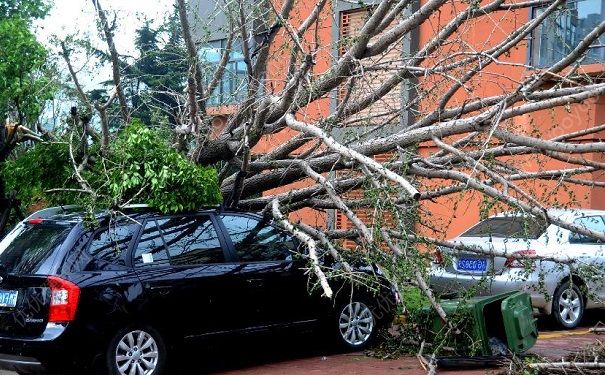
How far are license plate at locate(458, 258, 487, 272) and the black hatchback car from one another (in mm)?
2082

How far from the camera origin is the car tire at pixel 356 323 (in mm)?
9047

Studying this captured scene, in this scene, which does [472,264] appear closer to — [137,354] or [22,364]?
[137,354]

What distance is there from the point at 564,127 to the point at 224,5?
7.95 m

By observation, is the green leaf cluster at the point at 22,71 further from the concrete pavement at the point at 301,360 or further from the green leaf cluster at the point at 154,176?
the concrete pavement at the point at 301,360

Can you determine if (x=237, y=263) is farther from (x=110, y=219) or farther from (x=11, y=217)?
(x=11, y=217)

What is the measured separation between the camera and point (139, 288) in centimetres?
748

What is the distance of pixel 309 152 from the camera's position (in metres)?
10.6

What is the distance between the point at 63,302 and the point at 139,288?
0.71m

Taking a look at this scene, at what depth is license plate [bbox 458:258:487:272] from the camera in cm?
1043

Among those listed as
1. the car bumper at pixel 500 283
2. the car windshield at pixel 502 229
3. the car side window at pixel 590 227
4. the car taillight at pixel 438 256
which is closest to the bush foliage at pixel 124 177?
the car taillight at pixel 438 256

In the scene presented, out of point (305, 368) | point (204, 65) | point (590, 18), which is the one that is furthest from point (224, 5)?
point (590, 18)

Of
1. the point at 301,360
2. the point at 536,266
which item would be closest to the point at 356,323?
the point at 301,360

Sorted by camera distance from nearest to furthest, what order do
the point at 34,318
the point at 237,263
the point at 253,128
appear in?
1. the point at 34,318
2. the point at 237,263
3. the point at 253,128

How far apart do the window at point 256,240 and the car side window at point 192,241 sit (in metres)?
0.21
